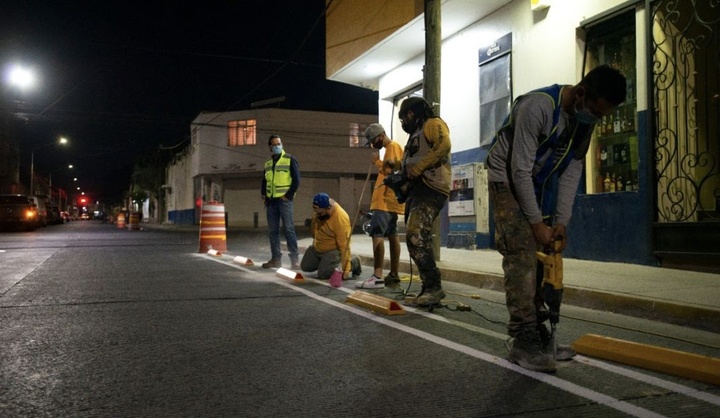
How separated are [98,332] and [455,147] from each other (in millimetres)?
8926

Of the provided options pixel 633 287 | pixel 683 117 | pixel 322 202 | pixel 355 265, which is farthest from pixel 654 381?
pixel 683 117

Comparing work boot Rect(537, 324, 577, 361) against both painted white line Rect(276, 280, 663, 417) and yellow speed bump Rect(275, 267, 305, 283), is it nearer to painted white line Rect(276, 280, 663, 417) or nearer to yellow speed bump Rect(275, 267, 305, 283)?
painted white line Rect(276, 280, 663, 417)

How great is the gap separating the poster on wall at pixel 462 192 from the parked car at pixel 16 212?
74.1ft

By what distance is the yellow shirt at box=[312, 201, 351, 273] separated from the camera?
24.7 feet

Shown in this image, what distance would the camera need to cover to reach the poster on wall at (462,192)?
37.3 ft

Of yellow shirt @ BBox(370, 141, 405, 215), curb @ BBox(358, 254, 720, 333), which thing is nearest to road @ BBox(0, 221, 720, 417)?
curb @ BBox(358, 254, 720, 333)

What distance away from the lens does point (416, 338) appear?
13.8 ft

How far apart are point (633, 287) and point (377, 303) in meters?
2.61

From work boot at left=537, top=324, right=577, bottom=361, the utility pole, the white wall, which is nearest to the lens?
work boot at left=537, top=324, right=577, bottom=361

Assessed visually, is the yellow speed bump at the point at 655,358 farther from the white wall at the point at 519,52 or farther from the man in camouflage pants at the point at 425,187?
the white wall at the point at 519,52

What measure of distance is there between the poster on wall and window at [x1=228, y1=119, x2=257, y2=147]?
30.8 m

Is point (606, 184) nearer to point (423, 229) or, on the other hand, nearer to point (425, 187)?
point (425, 187)

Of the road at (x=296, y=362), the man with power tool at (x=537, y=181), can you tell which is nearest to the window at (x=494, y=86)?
the road at (x=296, y=362)

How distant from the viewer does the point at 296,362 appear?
358cm
